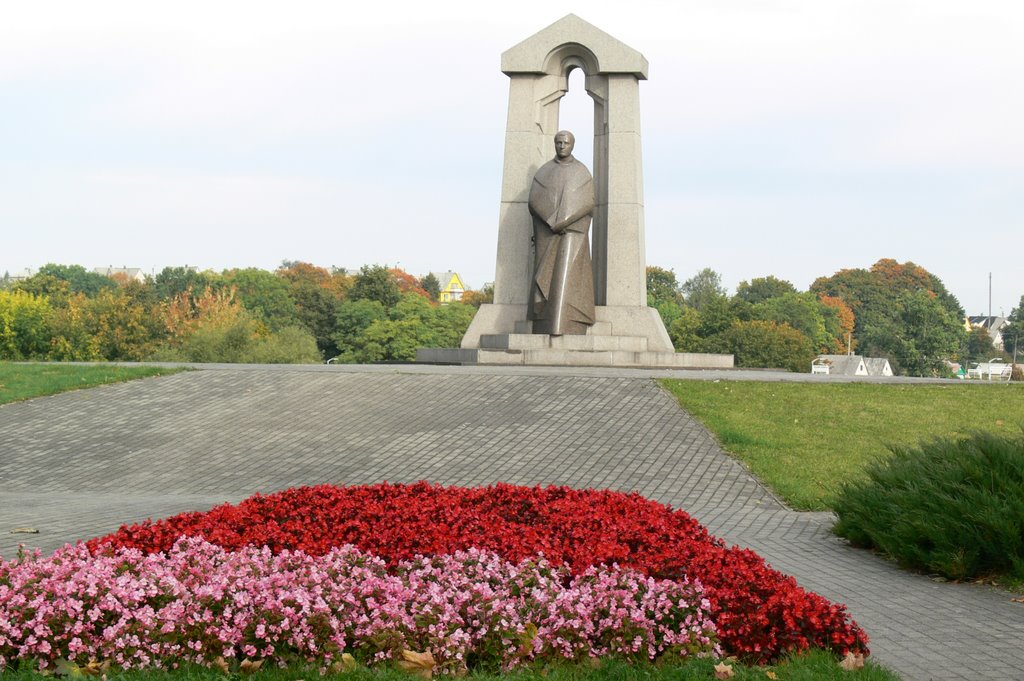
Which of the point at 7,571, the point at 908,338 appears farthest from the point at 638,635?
the point at 908,338

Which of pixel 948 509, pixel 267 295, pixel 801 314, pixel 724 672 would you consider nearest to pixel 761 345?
pixel 801 314

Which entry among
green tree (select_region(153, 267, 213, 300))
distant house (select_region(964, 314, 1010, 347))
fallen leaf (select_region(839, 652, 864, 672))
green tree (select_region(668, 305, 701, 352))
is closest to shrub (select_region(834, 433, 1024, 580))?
fallen leaf (select_region(839, 652, 864, 672))

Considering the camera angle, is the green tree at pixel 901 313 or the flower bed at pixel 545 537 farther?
the green tree at pixel 901 313

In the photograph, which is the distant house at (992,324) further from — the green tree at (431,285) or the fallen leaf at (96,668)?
the fallen leaf at (96,668)

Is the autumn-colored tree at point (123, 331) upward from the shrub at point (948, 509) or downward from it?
upward

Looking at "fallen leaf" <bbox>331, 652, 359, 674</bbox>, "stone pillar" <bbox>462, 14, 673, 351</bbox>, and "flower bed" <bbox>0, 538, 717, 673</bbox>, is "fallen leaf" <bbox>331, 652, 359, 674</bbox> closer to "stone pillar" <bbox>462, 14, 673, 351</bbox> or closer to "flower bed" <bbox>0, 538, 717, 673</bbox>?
"flower bed" <bbox>0, 538, 717, 673</bbox>

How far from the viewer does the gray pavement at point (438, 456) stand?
23.8 feet

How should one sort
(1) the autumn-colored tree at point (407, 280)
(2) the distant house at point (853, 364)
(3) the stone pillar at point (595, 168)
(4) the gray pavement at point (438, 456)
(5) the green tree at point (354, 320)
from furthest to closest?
(1) the autumn-colored tree at point (407, 280)
(2) the distant house at point (853, 364)
(5) the green tree at point (354, 320)
(3) the stone pillar at point (595, 168)
(4) the gray pavement at point (438, 456)

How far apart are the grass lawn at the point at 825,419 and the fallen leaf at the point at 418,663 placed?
737 centimetres

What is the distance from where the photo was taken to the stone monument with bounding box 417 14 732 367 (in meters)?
24.8

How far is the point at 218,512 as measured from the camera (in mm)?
7738

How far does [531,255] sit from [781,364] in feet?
163

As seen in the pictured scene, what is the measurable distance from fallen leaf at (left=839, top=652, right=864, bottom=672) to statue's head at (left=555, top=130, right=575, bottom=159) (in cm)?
1920

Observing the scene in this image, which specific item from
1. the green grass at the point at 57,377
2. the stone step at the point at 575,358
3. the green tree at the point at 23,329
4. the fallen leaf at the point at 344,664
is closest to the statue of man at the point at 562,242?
the stone step at the point at 575,358
